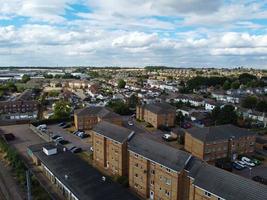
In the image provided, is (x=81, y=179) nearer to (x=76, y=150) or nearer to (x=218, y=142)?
(x=76, y=150)

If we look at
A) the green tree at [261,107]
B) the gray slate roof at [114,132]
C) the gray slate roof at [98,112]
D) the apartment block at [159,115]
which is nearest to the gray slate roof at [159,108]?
the apartment block at [159,115]

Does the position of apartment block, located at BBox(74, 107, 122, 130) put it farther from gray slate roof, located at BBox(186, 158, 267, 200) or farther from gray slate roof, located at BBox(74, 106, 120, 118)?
gray slate roof, located at BBox(186, 158, 267, 200)

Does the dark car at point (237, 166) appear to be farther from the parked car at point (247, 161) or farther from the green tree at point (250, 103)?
the green tree at point (250, 103)

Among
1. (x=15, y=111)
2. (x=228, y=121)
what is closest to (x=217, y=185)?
(x=228, y=121)

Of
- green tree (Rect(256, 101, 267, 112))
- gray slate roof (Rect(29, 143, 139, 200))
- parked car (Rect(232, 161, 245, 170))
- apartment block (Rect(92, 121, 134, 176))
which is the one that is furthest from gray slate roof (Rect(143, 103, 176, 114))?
green tree (Rect(256, 101, 267, 112))

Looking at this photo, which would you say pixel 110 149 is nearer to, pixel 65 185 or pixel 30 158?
pixel 65 185

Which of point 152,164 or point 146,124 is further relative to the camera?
point 146,124

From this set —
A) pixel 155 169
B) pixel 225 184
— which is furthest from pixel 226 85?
pixel 225 184

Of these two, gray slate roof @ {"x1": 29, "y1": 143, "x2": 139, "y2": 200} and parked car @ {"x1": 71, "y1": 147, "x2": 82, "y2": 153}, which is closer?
gray slate roof @ {"x1": 29, "y1": 143, "x2": 139, "y2": 200}
